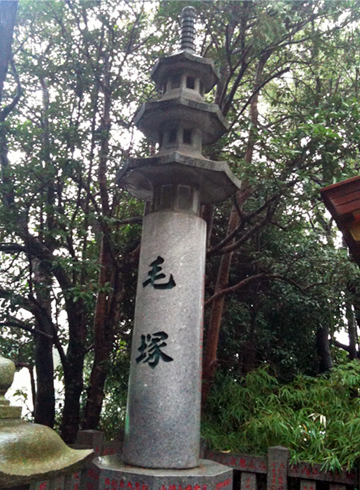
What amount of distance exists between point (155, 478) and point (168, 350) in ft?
3.53

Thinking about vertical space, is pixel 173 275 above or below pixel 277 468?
above

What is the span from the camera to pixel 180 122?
4961mm

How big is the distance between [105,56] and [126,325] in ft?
15.1

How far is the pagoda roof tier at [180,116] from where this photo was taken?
4.78 m

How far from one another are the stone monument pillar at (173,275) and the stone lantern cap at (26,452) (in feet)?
5.32

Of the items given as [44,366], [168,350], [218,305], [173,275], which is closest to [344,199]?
[173,275]

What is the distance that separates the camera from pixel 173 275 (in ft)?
14.3

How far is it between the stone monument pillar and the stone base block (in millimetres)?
11

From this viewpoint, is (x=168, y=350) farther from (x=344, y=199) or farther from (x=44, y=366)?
(x=44, y=366)

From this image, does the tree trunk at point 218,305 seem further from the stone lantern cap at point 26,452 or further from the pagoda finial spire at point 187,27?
the stone lantern cap at point 26,452

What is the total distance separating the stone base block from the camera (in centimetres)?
361

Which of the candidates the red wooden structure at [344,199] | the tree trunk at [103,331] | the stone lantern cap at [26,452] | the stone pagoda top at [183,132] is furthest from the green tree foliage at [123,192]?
the stone lantern cap at [26,452]

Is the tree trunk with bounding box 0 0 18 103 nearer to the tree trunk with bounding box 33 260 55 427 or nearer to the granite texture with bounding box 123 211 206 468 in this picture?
the tree trunk with bounding box 33 260 55 427

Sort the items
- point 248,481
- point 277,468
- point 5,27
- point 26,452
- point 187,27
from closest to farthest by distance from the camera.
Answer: point 26,452
point 277,468
point 248,481
point 187,27
point 5,27
